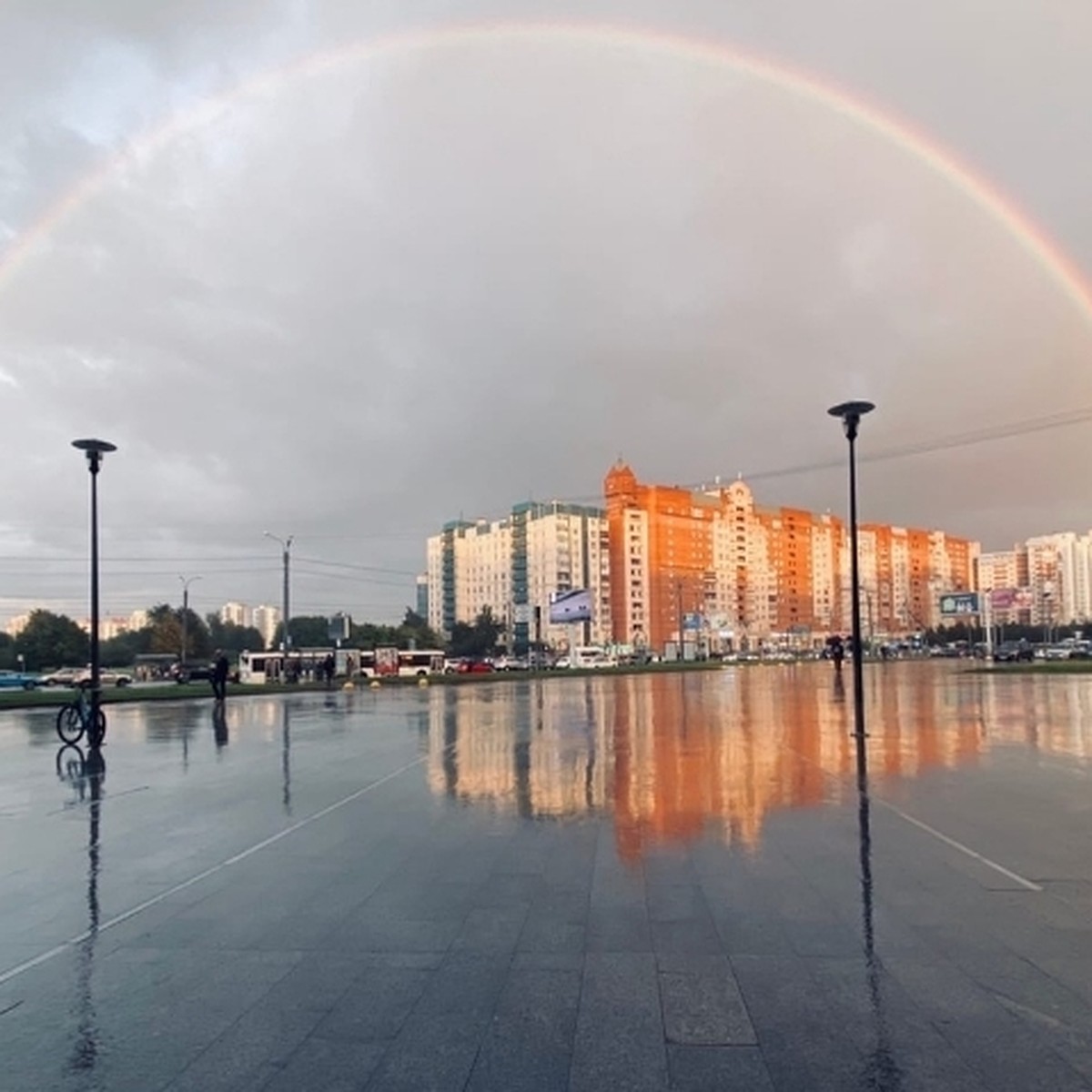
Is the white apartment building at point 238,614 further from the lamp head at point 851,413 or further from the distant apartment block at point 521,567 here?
the lamp head at point 851,413

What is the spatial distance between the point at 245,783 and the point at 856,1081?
11.6 metres

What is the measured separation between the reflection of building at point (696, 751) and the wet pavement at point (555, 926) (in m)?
0.12

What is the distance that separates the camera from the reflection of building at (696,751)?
1133 centimetres

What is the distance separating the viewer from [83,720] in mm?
19312

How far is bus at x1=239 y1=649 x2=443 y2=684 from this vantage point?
64.6 metres

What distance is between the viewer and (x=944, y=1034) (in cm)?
467

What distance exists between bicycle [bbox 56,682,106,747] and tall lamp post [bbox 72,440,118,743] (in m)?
0.13

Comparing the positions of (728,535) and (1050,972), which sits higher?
(728,535)

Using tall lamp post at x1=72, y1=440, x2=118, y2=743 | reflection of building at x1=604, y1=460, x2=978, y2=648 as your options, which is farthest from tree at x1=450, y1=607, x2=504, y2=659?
tall lamp post at x1=72, y1=440, x2=118, y2=743

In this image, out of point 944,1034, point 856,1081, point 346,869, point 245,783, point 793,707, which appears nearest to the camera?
point 856,1081

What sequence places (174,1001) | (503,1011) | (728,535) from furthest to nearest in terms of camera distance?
1. (728,535)
2. (174,1001)
3. (503,1011)

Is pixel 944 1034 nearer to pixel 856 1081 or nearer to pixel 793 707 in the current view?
pixel 856 1081

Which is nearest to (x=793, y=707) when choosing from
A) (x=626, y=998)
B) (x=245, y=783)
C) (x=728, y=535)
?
(x=245, y=783)

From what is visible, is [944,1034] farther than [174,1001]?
No
